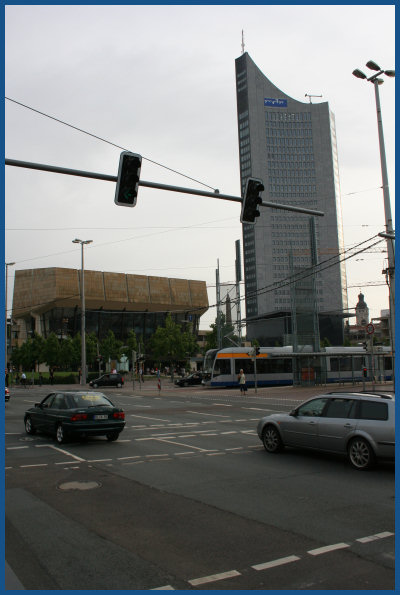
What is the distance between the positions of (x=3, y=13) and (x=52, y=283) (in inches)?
3236

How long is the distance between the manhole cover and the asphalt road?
4 centimetres

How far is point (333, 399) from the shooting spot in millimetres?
10531

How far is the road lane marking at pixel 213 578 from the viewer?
4656mm

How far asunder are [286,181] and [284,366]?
105 meters

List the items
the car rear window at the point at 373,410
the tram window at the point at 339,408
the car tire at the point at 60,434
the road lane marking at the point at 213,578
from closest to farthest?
the road lane marking at the point at 213,578 < the car rear window at the point at 373,410 < the tram window at the point at 339,408 < the car tire at the point at 60,434

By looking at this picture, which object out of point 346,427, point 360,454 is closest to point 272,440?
point 346,427

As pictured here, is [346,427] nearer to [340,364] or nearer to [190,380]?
[340,364]

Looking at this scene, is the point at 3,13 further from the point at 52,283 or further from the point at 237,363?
the point at 52,283

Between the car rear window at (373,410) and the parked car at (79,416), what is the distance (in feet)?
20.6

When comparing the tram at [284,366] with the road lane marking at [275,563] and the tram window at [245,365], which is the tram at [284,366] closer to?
the tram window at [245,365]

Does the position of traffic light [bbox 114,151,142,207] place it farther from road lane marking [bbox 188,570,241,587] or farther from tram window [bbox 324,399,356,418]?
road lane marking [bbox 188,570,241,587]

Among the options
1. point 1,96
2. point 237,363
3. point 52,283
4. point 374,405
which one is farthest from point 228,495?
point 52,283

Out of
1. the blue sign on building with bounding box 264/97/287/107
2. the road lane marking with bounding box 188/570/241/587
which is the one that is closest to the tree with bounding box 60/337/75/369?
the road lane marking with bounding box 188/570/241/587

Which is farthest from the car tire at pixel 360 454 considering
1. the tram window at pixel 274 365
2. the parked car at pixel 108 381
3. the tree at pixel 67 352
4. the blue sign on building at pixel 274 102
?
the blue sign on building at pixel 274 102
